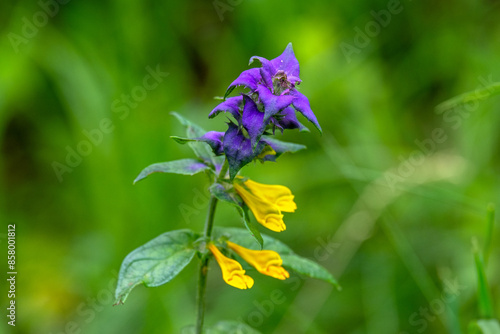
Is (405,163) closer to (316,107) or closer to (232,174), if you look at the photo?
(316,107)

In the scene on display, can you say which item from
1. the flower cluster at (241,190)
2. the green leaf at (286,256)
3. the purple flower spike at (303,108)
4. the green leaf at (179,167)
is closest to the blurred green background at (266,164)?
the green leaf at (286,256)

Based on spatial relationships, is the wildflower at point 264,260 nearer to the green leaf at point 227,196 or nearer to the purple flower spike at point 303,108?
the green leaf at point 227,196

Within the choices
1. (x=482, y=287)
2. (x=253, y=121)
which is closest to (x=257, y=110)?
(x=253, y=121)

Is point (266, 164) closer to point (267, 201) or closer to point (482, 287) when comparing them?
point (482, 287)

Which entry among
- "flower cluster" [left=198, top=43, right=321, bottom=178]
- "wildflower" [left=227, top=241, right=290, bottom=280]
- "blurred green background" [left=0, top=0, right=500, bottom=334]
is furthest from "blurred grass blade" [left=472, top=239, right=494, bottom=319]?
"flower cluster" [left=198, top=43, right=321, bottom=178]

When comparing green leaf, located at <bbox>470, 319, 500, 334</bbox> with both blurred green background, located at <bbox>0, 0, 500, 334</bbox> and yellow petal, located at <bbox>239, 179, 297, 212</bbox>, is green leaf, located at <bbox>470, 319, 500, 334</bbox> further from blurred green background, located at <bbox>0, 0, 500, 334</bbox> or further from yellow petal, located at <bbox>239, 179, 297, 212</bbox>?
yellow petal, located at <bbox>239, 179, 297, 212</bbox>

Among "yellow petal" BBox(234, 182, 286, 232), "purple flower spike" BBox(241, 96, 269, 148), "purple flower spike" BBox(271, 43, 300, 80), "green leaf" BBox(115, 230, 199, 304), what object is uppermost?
"purple flower spike" BBox(271, 43, 300, 80)

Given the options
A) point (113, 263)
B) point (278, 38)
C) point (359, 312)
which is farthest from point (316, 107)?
point (113, 263)
